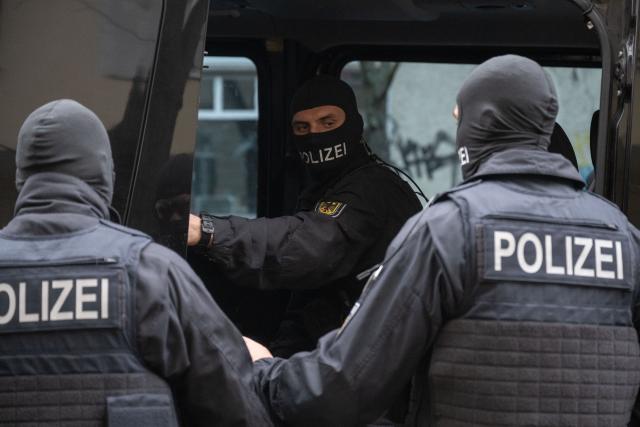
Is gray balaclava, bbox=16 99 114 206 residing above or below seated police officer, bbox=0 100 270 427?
above

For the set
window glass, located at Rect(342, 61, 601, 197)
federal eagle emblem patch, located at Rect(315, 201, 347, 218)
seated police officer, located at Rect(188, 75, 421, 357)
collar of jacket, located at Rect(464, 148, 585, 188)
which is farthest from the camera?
window glass, located at Rect(342, 61, 601, 197)

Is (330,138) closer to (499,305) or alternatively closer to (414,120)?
(499,305)

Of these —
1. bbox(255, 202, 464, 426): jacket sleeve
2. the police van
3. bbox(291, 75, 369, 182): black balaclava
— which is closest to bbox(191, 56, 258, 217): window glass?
the police van

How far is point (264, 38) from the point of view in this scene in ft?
13.7

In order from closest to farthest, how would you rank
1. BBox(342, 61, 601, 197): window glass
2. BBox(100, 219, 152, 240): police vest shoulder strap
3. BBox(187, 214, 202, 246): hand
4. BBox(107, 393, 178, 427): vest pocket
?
BBox(107, 393, 178, 427): vest pocket, BBox(100, 219, 152, 240): police vest shoulder strap, BBox(187, 214, 202, 246): hand, BBox(342, 61, 601, 197): window glass

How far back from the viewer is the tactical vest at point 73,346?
6.90ft

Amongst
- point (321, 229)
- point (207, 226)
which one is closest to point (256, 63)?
point (321, 229)

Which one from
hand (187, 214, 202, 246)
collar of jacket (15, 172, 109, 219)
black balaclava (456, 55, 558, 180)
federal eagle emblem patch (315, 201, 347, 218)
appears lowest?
hand (187, 214, 202, 246)

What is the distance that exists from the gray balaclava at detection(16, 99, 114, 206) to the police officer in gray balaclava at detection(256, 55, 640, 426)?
2.00ft

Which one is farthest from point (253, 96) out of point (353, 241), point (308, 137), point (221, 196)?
point (221, 196)

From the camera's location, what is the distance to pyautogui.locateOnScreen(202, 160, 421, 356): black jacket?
3.21 m

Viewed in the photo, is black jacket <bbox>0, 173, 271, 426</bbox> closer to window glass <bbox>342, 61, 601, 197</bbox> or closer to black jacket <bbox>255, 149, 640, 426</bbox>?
black jacket <bbox>255, 149, 640, 426</bbox>

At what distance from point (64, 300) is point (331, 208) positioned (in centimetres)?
145

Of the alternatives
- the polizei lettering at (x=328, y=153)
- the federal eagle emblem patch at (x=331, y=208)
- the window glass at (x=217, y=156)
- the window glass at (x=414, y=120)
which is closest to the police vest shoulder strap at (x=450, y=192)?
the federal eagle emblem patch at (x=331, y=208)
